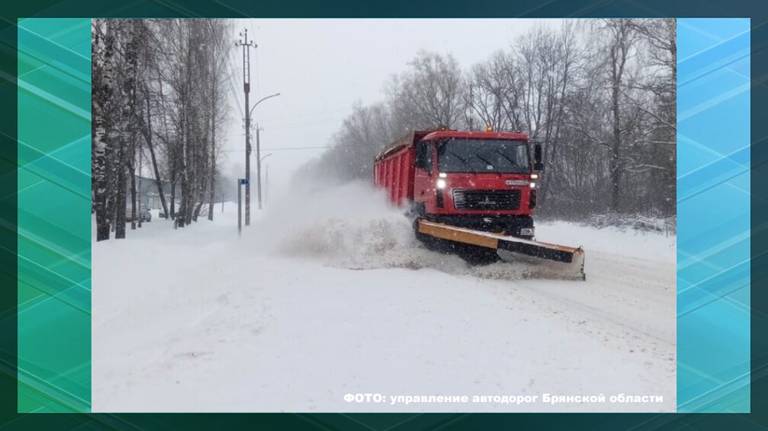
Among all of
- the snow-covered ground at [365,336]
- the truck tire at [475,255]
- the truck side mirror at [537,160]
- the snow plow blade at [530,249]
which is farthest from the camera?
the truck side mirror at [537,160]

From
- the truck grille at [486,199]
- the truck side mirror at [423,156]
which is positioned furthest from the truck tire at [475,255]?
the truck side mirror at [423,156]

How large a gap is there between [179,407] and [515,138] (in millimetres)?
7461

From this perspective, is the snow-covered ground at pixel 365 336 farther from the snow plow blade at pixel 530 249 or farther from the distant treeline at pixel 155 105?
the distant treeline at pixel 155 105

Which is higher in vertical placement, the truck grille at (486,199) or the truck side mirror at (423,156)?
the truck side mirror at (423,156)

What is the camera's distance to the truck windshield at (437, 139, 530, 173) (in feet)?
29.2

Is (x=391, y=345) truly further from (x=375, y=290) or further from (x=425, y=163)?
(x=425, y=163)

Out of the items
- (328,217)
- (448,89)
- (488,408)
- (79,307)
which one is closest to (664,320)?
(488,408)

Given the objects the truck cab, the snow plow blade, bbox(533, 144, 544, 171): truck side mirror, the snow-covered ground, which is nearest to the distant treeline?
the snow-covered ground

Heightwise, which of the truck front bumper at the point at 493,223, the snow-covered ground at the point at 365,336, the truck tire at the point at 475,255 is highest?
the truck front bumper at the point at 493,223

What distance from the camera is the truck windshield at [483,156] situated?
8914 mm

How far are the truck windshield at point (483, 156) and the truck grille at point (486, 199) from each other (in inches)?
16.3

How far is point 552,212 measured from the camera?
1636 cm

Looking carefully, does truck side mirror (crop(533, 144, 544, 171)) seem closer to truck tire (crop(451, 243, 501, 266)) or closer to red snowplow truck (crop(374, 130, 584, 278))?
red snowplow truck (crop(374, 130, 584, 278))

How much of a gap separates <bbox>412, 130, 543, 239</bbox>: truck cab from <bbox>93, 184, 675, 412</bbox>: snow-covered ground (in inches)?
46.0
